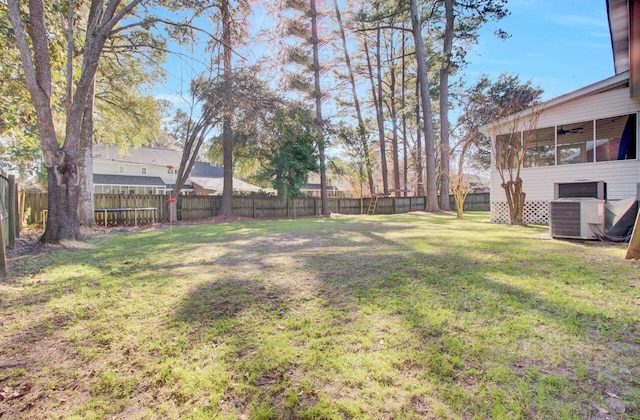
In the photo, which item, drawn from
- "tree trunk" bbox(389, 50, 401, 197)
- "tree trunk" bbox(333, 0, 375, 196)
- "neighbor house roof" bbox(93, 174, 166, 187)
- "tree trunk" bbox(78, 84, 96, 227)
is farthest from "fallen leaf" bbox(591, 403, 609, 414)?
→ "neighbor house roof" bbox(93, 174, 166, 187)

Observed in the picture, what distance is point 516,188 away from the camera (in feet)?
27.8

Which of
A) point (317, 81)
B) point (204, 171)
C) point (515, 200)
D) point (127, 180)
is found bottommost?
point (515, 200)

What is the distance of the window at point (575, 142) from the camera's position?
9.22 m

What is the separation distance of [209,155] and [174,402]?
18.5 m

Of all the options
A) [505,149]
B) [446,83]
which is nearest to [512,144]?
[505,149]

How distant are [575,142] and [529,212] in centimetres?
280

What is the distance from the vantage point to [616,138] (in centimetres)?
903

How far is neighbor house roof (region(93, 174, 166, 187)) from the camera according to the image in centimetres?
2398

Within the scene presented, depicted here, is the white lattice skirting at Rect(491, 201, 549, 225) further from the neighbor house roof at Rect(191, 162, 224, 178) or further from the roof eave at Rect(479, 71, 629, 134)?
the neighbor house roof at Rect(191, 162, 224, 178)

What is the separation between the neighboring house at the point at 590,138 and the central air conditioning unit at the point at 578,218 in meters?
2.63

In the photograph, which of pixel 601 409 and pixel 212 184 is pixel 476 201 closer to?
pixel 212 184

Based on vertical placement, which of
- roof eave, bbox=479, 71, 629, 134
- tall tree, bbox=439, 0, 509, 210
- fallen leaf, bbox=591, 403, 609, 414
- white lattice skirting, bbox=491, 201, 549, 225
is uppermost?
tall tree, bbox=439, 0, 509, 210

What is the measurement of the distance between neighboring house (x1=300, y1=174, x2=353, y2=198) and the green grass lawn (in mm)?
15405

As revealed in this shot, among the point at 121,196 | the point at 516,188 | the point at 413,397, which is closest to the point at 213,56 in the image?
the point at 121,196
